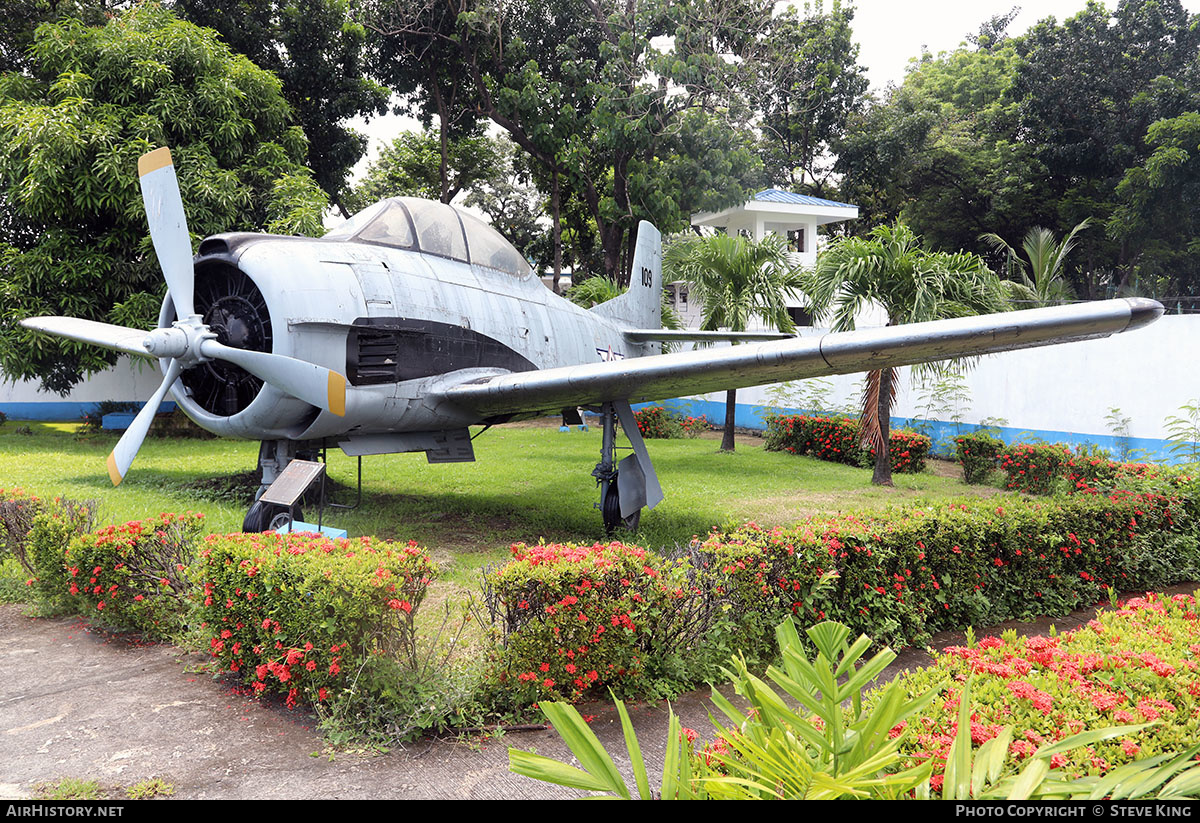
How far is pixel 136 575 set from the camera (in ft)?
18.9

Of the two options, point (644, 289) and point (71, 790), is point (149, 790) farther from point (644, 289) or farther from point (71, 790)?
point (644, 289)

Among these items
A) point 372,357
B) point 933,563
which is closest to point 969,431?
point 933,563

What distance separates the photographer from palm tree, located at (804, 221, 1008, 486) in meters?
12.6

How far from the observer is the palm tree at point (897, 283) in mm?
12648

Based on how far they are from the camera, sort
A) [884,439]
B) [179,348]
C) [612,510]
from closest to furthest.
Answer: [179,348]
[612,510]
[884,439]

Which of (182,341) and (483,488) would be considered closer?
(182,341)

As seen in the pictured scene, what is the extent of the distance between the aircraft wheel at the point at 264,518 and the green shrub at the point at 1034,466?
12.4 meters

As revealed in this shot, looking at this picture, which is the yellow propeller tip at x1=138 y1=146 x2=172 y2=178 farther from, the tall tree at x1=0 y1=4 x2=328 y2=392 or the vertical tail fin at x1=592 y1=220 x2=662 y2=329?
the vertical tail fin at x1=592 y1=220 x2=662 y2=329

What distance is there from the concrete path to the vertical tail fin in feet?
36.3

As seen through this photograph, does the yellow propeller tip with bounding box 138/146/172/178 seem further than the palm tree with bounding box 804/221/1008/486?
No

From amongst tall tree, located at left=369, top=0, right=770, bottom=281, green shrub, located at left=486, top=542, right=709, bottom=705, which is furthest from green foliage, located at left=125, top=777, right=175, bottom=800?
tall tree, located at left=369, top=0, right=770, bottom=281

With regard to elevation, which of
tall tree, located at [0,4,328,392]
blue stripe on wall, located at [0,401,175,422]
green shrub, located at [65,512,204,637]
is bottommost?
green shrub, located at [65,512,204,637]

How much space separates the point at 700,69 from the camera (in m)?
24.5

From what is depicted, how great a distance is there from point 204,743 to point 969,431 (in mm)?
17600
